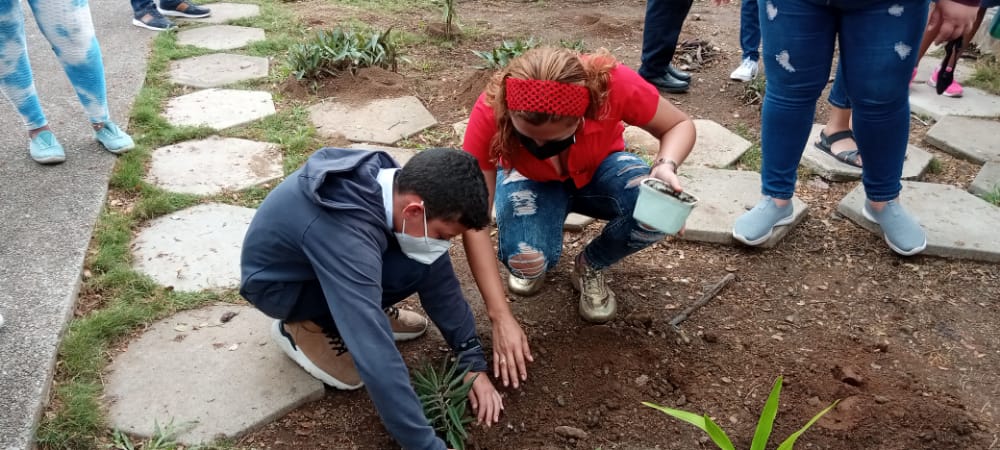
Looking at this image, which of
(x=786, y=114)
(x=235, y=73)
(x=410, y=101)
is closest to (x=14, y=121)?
(x=235, y=73)

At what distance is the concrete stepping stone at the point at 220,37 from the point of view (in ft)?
14.6

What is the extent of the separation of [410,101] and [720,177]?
5.20 ft

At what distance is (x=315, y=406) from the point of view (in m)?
1.91

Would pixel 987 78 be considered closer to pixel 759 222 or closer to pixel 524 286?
pixel 759 222

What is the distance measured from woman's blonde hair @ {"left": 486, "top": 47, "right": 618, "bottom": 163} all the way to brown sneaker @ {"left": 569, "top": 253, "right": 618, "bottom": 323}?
0.50 m

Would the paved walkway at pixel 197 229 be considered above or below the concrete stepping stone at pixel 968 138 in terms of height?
above

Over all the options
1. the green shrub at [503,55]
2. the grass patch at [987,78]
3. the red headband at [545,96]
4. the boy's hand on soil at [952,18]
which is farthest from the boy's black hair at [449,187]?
the grass patch at [987,78]

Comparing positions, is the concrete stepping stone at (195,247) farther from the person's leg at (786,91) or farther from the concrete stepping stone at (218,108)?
the person's leg at (786,91)

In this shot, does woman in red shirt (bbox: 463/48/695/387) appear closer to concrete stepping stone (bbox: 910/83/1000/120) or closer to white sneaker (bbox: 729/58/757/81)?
white sneaker (bbox: 729/58/757/81)

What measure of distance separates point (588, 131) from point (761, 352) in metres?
0.83

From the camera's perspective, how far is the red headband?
1.75m

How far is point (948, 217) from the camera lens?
270 cm

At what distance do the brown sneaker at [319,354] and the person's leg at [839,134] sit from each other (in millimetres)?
2340

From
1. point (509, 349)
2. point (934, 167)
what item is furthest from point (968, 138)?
point (509, 349)
